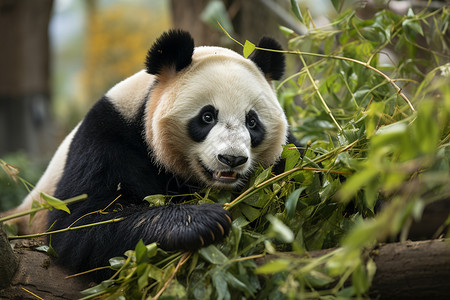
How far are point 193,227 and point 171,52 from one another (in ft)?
4.13

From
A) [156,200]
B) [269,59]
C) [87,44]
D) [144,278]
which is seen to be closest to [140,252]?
[144,278]

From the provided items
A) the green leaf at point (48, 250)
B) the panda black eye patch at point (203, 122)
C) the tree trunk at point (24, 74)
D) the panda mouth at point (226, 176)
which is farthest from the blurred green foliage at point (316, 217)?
the tree trunk at point (24, 74)

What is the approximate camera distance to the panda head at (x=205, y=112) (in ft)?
9.84

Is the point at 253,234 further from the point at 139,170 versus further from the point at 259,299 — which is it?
the point at 139,170

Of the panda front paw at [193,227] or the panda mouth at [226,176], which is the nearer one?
the panda front paw at [193,227]

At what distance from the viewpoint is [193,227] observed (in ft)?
8.27

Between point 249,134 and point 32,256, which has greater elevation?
point 249,134

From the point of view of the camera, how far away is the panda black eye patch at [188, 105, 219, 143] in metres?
3.05

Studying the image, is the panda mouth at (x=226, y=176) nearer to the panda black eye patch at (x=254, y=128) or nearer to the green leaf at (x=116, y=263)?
the panda black eye patch at (x=254, y=128)

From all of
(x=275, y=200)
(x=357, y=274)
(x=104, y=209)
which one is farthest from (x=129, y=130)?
(x=357, y=274)

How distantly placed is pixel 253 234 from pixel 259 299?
42cm

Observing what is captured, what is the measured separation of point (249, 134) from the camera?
3043 millimetres

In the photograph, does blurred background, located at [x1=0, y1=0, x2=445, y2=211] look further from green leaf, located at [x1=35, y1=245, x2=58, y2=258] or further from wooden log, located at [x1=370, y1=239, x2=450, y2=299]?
wooden log, located at [x1=370, y1=239, x2=450, y2=299]

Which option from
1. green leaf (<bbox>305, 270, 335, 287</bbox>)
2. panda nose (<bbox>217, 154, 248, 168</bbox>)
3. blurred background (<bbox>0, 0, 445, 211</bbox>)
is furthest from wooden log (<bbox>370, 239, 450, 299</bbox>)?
blurred background (<bbox>0, 0, 445, 211</bbox>)
